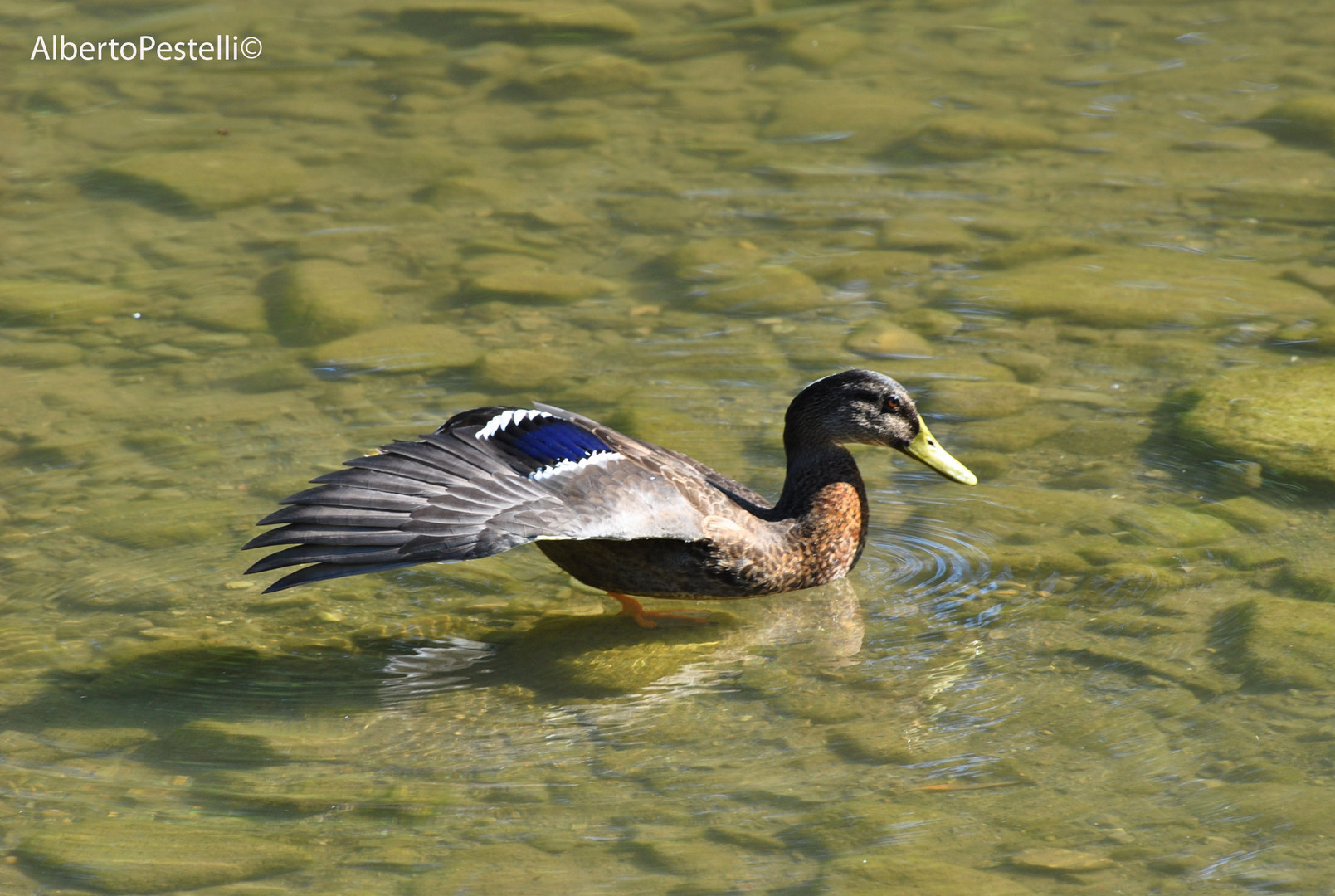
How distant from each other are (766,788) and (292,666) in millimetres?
1853

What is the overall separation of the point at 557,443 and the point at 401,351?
102 inches

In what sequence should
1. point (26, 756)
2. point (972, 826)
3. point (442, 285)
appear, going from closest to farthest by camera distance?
point (972, 826)
point (26, 756)
point (442, 285)

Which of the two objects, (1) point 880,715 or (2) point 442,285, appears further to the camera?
(2) point 442,285

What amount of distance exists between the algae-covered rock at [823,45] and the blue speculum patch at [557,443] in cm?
721

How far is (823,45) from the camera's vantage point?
42.0 ft

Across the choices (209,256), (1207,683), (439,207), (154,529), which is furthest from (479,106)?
(1207,683)

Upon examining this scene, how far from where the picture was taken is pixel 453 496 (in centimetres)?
537

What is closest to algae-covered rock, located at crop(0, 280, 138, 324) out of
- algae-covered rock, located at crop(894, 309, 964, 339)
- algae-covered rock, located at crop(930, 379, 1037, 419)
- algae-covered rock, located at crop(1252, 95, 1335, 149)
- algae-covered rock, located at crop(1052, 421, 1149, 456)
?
algae-covered rock, located at crop(894, 309, 964, 339)

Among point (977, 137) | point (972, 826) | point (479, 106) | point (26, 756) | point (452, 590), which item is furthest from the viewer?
point (479, 106)

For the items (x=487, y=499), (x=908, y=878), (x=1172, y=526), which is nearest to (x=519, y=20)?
(x=1172, y=526)

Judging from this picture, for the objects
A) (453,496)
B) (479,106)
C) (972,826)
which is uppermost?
(479,106)

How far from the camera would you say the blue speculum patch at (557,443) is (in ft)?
18.8

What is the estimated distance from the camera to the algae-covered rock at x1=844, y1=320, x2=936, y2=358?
26.5 feet

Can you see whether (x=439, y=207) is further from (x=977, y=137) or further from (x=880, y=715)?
(x=880, y=715)
